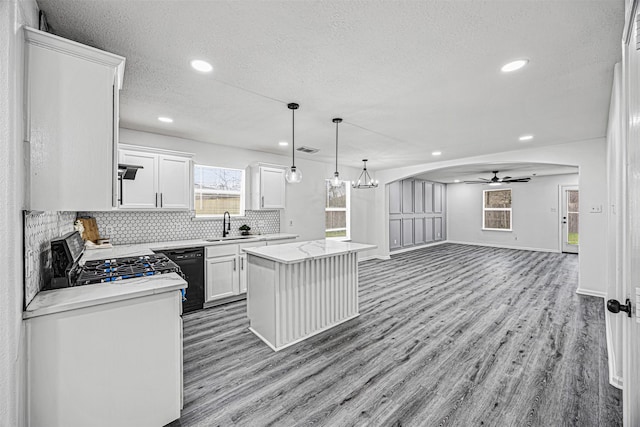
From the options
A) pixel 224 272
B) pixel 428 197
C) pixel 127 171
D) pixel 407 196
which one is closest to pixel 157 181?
pixel 127 171

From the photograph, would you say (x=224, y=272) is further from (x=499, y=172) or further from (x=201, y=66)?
(x=499, y=172)

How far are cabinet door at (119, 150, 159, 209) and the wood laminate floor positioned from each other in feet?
5.37

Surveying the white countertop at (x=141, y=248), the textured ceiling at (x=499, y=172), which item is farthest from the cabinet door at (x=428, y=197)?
the white countertop at (x=141, y=248)

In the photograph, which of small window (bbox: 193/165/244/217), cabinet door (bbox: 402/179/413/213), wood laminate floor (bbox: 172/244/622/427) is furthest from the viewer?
cabinet door (bbox: 402/179/413/213)

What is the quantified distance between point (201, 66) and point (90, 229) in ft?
8.57

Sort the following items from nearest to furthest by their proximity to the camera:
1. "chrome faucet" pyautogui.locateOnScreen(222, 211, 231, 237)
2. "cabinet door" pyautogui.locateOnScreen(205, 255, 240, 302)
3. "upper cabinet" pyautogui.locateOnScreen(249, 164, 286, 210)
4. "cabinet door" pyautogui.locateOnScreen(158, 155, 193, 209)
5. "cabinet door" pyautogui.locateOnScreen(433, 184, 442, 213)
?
"cabinet door" pyautogui.locateOnScreen(158, 155, 193, 209), "cabinet door" pyautogui.locateOnScreen(205, 255, 240, 302), "chrome faucet" pyautogui.locateOnScreen(222, 211, 231, 237), "upper cabinet" pyautogui.locateOnScreen(249, 164, 286, 210), "cabinet door" pyautogui.locateOnScreen(433, 184, 442, 213)

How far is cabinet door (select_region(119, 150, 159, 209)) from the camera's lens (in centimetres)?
353

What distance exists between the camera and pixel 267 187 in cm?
494

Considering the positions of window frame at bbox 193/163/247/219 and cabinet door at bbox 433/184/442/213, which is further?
cabinet door at bbox 433/184/442/213

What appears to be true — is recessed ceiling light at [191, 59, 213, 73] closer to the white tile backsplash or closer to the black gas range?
the white tile backsplash

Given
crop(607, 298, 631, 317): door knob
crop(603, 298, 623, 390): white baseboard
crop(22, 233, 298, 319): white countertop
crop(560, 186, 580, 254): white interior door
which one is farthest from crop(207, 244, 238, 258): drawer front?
crop(560, 186, 580, 254): white interior door

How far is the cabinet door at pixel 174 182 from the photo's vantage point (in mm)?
3820

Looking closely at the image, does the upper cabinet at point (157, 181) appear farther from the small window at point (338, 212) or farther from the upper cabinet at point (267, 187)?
the small window at point (338, 212)

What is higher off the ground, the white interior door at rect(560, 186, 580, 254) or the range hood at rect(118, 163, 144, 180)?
the range hood at rect(118, 163, 144, 180)
